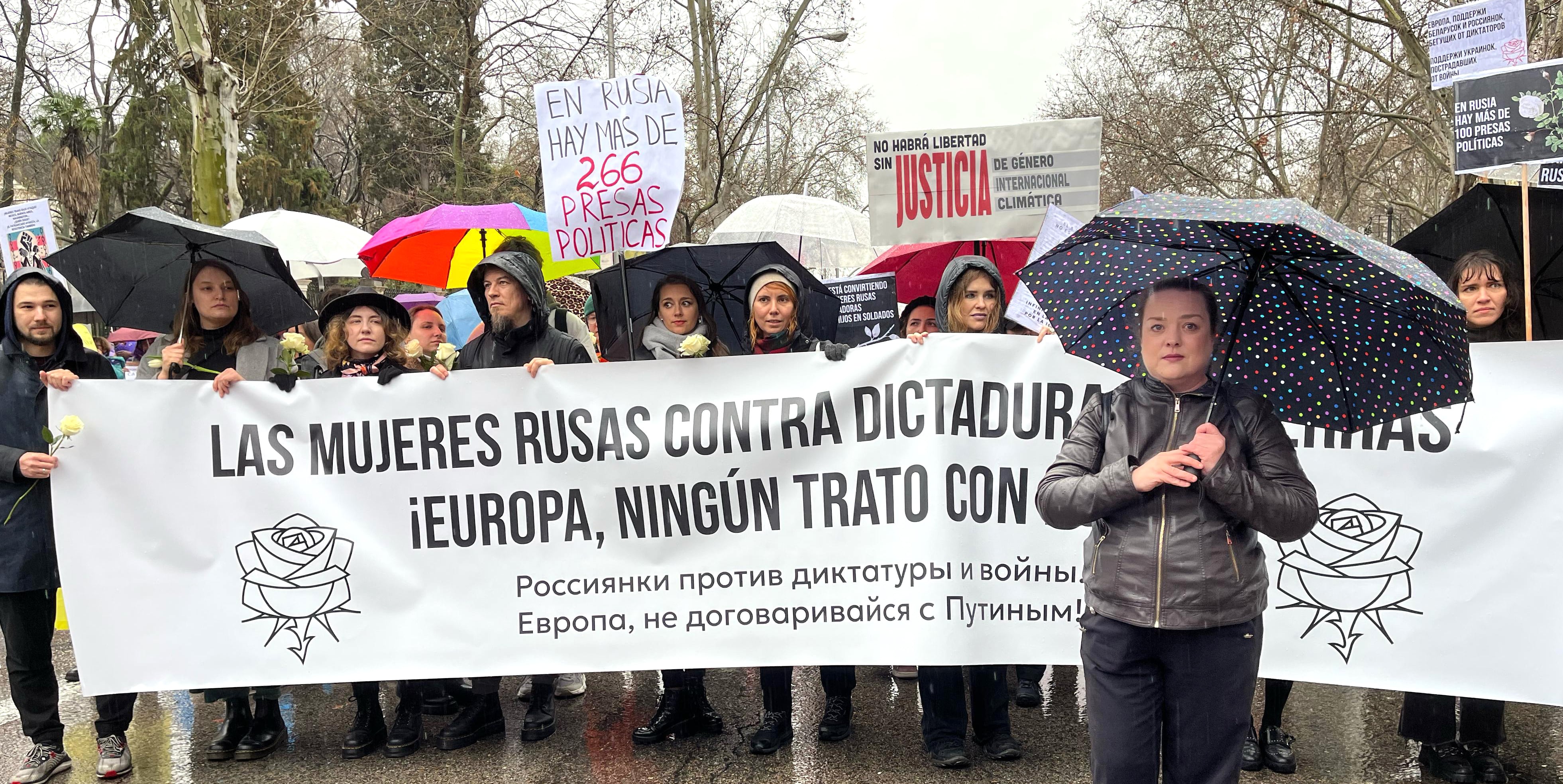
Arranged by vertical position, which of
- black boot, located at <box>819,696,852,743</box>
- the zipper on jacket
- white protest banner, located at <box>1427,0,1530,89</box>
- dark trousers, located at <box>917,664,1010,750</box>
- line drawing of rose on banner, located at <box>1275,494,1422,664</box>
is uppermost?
white protest banner, located at <box>1427,0,1530,89</box>

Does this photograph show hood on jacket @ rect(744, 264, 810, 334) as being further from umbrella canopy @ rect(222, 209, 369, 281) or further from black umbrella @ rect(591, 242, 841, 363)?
umbrella canopy @ rect(222, 209, 369, 281)

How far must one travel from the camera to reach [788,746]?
4.52 m

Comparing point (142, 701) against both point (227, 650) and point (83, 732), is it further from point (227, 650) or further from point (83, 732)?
point (227, 650)

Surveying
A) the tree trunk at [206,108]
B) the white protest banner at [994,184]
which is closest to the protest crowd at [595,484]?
the white protest banner at [994,184]

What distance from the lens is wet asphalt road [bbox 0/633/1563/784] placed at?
4234 mm

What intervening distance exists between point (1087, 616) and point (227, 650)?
327 cm

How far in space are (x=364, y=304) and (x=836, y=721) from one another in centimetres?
259

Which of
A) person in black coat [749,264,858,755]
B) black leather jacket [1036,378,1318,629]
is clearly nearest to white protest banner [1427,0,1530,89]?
person in black coat [749,264,858,755]

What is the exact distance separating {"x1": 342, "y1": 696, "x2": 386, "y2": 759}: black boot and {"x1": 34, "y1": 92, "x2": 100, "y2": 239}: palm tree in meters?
24.8

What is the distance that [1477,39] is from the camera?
6023 millimetres

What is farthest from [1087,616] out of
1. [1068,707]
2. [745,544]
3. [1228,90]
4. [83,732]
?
[1228,90]

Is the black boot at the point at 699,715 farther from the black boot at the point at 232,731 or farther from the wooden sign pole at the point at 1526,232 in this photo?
the wooden sign pole at the point at 1526,232

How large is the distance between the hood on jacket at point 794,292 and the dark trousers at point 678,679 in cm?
146

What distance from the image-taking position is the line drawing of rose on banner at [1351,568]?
4.06 m
